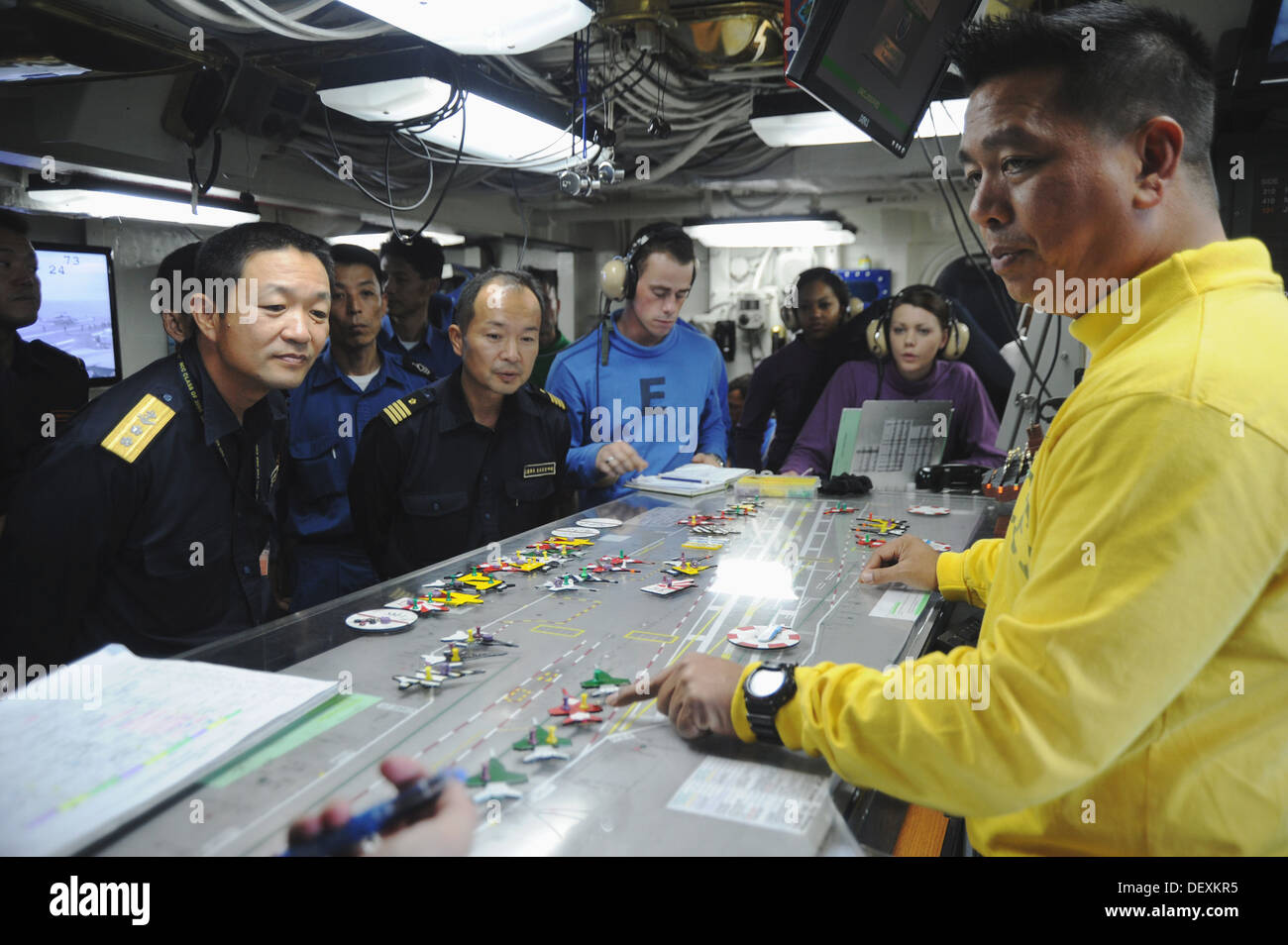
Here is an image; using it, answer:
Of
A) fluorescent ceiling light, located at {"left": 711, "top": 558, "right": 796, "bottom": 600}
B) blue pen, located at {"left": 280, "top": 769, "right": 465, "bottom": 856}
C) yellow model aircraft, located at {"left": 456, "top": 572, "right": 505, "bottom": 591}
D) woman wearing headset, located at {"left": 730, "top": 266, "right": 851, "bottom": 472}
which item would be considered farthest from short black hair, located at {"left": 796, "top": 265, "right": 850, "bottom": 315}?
blue pen, located at {"left": 280, "top": 769, "right": 465, "bottom": 856}

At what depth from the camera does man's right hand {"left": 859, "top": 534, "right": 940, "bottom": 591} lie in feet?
6.50

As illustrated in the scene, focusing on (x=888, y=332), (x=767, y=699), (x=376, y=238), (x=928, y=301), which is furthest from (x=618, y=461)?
(x=376, y=238)

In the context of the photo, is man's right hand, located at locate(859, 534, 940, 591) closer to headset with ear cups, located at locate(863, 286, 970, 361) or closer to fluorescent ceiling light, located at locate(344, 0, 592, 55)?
fluorescent ceiling light, located at locate(344, 0, 592, 55)

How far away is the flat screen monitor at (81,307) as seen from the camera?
549 cm

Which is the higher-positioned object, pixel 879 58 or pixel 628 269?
pixel 879 58

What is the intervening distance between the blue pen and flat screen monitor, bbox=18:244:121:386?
5.67 m

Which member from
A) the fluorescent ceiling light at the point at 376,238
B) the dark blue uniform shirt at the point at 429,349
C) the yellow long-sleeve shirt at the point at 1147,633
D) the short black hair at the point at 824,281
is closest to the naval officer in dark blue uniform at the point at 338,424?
the dark blue uniform shirt at the point at 429,349

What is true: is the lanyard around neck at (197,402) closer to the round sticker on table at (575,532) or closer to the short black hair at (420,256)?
the round sticker on table at (575,532)

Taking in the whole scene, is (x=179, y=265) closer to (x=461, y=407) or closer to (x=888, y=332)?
(x=461, y=407)

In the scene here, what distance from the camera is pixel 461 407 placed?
3076 millimetres

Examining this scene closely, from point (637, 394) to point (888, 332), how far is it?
1.28 meters

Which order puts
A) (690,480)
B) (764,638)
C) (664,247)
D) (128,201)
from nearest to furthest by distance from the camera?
(764,638) < (690,480) < (664,247) < (128,201)
